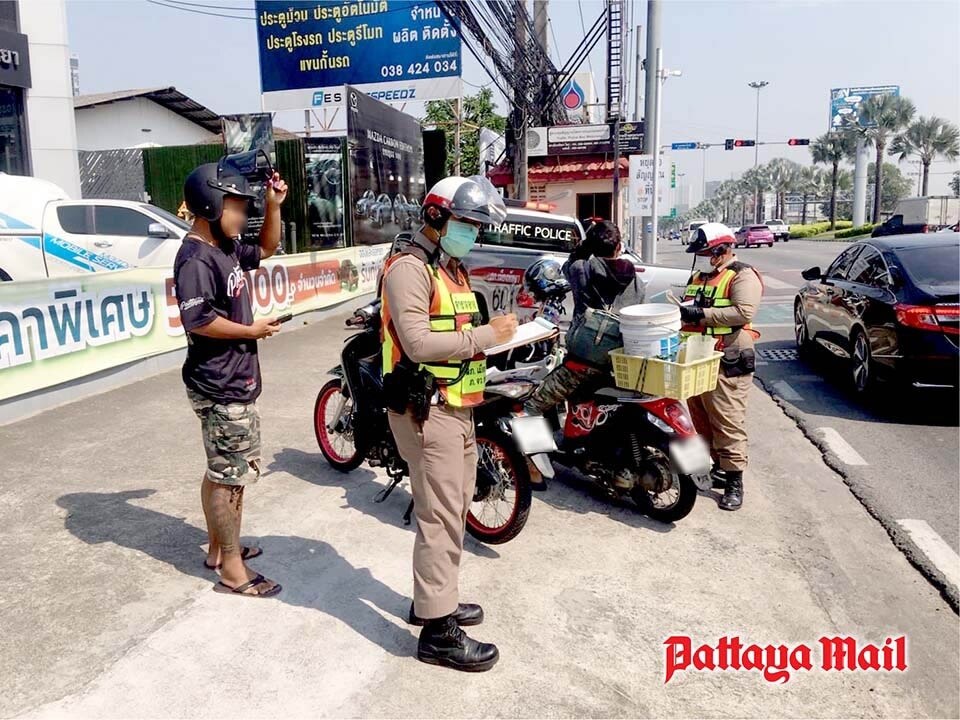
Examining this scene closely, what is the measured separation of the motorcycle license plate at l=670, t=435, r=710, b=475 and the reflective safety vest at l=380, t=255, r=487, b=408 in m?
1.62

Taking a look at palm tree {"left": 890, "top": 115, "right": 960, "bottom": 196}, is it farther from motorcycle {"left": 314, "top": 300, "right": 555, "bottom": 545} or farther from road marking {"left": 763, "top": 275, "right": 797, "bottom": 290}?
motorcycle {"left": 314, "top": 300, "right": 555, "bottom": 545}

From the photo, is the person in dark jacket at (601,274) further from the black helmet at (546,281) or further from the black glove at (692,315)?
the black glove at (692,315)

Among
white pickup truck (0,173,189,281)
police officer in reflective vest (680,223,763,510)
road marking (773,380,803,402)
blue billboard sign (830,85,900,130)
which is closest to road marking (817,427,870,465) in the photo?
road marking (773,380,803,402)

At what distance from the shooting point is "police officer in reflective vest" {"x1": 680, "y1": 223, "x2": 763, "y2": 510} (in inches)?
190

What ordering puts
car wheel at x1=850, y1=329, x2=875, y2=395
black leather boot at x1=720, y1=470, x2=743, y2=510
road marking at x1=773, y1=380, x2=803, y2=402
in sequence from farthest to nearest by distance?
road marking at x1=773, y1=380, x2=803, y2=402
car wheel at x1=850, y1=329, x2=875, y2=395
black leather boot at x1=720, y1=470, x2=743, y2=510

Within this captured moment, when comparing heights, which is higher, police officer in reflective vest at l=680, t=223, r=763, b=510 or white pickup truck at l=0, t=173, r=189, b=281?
white pickup truck at l=0, t=173, r=189, b=281

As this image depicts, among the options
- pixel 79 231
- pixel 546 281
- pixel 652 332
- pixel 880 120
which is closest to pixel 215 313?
pixel 652 332

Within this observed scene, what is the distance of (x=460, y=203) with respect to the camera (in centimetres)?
292

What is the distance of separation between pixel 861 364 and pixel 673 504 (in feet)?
12.6

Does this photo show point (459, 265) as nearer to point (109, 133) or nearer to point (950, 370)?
point (950, 370)

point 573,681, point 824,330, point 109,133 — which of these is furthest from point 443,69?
point 573,681

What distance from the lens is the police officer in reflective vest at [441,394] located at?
2.92 metres

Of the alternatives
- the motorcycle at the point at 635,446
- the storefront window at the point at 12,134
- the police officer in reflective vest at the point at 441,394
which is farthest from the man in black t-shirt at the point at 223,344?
the storefront window at the point at 12,134

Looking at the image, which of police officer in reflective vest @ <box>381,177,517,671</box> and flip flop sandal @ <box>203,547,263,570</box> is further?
flip flop sandal @ <box>203,547,263,570</box>
